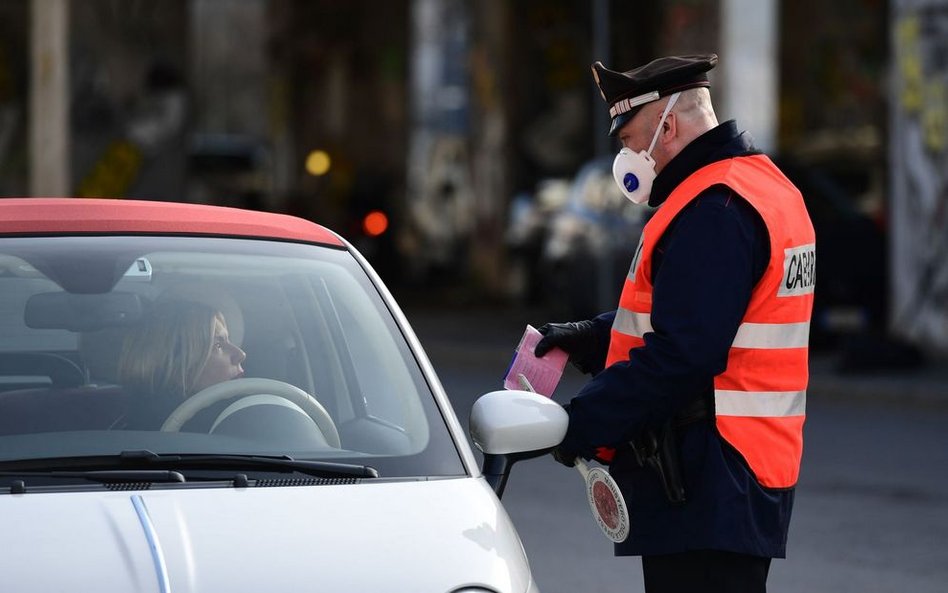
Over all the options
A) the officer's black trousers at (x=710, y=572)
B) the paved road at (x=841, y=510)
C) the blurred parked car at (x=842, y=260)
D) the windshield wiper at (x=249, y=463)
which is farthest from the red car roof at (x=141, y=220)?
the blurred parked car at (x=842, y=260)

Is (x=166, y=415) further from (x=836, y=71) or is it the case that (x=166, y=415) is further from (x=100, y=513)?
(x=836, y=71)

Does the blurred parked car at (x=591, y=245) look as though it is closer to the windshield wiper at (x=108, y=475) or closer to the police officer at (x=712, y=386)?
the police officer at (x=712, y=386)

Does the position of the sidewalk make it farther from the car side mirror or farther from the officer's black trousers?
the car side mirror

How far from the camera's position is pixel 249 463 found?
3.96 meters

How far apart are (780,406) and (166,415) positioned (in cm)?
131

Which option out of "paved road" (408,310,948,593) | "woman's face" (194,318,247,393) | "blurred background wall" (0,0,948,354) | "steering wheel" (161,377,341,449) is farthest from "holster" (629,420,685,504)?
"blurred background wall" (0,0,948,354)

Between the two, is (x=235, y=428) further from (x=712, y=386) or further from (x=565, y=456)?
(x=712, y=386)

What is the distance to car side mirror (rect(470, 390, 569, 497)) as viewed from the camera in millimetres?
4082

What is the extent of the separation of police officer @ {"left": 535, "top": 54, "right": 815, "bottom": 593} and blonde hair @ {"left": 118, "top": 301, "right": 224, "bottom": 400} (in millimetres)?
838

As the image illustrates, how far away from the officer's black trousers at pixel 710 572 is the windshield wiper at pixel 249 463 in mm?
677

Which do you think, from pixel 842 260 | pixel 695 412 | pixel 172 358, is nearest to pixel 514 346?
pixel 842 260

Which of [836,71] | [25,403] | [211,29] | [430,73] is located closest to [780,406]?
[25,403]

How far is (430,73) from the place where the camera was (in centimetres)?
6078

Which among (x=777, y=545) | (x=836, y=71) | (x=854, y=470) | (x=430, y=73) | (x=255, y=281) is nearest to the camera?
(x=777, y=545)
